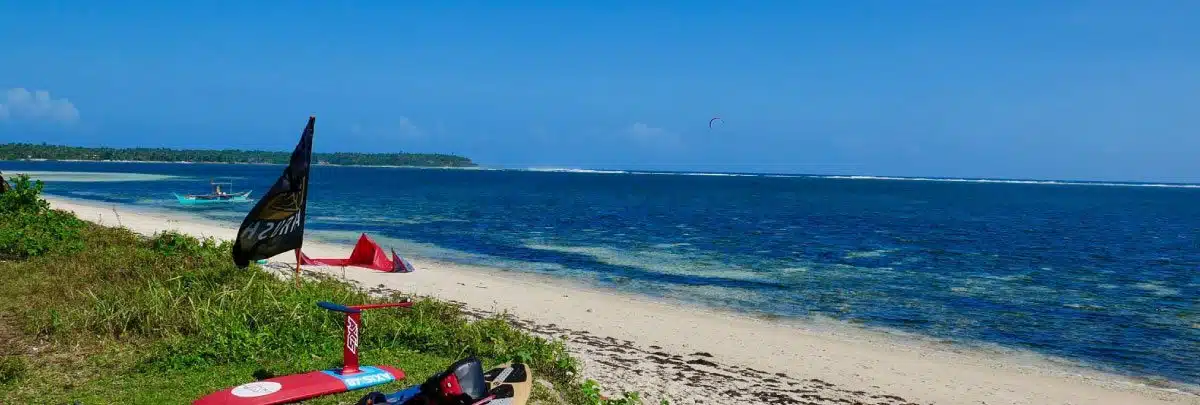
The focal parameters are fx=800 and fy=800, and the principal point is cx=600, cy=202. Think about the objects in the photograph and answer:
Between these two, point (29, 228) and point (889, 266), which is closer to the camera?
point (29, 228)

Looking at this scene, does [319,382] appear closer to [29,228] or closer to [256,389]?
[256,389]

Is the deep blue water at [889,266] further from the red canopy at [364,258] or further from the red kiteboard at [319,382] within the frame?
the red kiteboard at [319,382]

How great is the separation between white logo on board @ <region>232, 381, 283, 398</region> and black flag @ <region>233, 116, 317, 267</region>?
8.27ft

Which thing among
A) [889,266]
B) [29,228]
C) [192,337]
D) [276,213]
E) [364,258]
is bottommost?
[889,266]

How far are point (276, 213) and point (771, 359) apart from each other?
987 centimetres

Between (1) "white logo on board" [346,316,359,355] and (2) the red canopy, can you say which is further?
(2) the red canopy

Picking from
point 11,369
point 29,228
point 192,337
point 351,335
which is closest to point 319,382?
point 351,335

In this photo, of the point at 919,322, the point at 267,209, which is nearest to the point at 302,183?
the point at 267,209

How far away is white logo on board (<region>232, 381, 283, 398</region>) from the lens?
9.20 meters

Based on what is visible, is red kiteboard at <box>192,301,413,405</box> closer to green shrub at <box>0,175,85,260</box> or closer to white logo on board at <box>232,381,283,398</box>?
white logo on board at <box>232,381,283,398</box>

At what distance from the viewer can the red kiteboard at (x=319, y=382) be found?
914cm

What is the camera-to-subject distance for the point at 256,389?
369 inches

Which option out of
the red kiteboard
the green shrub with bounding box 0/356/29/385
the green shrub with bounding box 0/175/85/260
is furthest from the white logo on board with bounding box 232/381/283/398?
the green shrub with bounding box 0/175/85/260

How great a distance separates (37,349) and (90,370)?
164cm
